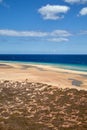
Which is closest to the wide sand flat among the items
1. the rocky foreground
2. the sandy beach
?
the sandy beach

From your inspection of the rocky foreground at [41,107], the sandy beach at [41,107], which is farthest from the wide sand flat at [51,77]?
the rocky foreground at [41,107]

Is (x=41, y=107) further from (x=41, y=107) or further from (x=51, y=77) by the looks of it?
(x=51, y=77)

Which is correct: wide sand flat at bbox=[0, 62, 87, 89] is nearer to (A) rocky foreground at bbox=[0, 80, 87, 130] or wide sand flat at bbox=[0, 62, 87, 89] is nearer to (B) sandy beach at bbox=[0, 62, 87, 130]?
(B) sandy beach at bbox=[0, 62, 87, 130]

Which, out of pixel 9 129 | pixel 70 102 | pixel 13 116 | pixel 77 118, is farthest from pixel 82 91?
pixel 9 129

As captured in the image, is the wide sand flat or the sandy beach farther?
the wide sand flat

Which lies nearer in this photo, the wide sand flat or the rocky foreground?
the rocky foreground

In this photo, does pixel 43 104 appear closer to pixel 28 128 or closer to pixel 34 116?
pixel 34 116

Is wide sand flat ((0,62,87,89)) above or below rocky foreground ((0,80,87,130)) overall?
above

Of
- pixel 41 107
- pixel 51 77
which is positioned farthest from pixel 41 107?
pixel 51 77
